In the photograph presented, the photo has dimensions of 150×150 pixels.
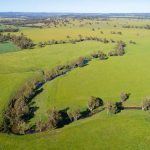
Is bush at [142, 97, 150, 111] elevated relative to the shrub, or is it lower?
lower

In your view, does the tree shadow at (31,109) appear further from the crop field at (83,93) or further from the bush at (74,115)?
the bush at (74,115)

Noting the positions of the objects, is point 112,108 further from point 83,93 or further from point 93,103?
point 83,93

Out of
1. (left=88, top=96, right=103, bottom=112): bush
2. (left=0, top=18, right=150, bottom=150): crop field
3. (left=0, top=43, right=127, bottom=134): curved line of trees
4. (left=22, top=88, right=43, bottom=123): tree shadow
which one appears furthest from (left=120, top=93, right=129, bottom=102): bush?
(left=22, top=88, right=43, bottom=123): tree shadow

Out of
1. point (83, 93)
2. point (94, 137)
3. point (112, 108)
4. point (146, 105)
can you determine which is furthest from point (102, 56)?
point (94, 137)

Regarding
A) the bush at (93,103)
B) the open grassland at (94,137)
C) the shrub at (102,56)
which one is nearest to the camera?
the open grassland at (94,137)

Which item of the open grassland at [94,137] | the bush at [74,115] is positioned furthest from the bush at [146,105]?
the bush at [74,115]

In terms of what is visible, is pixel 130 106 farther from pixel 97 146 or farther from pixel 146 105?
pixel 97 146

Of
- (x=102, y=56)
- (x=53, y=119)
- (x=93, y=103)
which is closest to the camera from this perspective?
(x=53, y=119)

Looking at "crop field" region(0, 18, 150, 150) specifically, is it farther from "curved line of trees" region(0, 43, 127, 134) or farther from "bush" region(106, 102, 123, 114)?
"curved line of trees" region(0, 43, 127, 134)

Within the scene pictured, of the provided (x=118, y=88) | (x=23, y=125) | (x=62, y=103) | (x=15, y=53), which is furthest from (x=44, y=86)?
(x=15, y=53)
